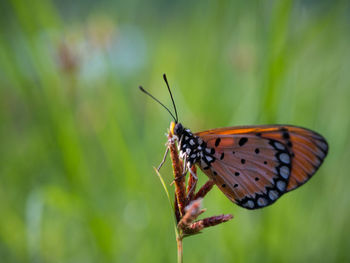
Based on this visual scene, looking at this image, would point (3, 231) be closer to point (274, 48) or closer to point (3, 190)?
point (3, 190)

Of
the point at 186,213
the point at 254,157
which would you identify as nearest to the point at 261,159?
the point at 254,157

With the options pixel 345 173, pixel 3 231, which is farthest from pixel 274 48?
pixel 3 231

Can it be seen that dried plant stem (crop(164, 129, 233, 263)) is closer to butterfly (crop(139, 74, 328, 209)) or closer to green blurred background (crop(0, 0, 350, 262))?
butterfly (crop(139, 74, 328, 209))

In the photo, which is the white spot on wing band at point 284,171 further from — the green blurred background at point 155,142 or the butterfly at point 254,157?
the green blurred background at point 155,142

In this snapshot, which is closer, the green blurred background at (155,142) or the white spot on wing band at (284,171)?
the white spot on wing band at (284,171)

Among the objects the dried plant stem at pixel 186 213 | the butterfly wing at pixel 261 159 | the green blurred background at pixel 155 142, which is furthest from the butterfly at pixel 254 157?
the dried plant stem at pixel 186 213

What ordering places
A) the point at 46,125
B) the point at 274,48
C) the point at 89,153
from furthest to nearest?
1. the point at 89,153
2. the point at 46,125
3. the point at 274,48

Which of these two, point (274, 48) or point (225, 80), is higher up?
point (274, 48)

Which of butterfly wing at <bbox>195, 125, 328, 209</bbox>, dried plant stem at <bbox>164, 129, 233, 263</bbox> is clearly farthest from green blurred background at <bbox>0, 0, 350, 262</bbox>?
dried plant stem at <bbox>164, 129, 233, 263</bbox>
